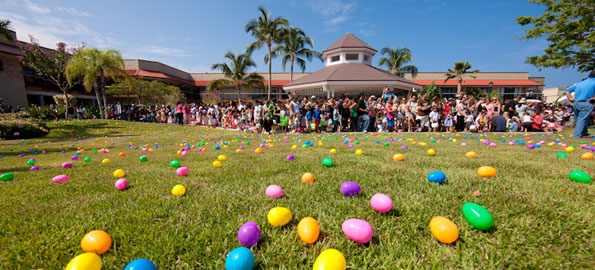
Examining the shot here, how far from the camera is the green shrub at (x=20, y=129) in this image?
1029 cm

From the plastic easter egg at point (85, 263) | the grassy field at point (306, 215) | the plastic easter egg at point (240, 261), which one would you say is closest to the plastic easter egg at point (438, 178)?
the grassy field at point (306, 215)

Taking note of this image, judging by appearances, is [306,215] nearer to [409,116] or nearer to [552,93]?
[409,116]

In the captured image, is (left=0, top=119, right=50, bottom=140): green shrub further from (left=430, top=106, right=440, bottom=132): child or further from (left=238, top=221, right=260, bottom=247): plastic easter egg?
(left=430, top=106, right=440, bottom=132): child

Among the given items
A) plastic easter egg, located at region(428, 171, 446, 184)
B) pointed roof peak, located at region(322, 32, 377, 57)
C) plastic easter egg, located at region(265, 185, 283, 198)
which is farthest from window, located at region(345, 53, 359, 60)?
plastic easter egg, located at region(265, 185, 283, 198)

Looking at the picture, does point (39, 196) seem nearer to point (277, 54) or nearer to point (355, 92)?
point (355, 92)

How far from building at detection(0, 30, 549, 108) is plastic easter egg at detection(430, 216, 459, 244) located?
18.9 metres

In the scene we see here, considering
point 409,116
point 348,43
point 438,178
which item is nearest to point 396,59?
point 348,43

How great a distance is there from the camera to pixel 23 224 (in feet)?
6.08

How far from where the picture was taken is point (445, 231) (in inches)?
57.3

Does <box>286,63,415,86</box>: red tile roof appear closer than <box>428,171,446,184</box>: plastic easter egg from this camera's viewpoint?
No

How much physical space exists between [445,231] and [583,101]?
Answer: 8.47 m

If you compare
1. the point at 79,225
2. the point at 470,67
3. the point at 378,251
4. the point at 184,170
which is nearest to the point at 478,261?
the point at 378,251

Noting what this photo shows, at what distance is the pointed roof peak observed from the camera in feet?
79.5

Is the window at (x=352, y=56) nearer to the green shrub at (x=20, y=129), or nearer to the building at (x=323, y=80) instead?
the building at (x=323, y=80)
